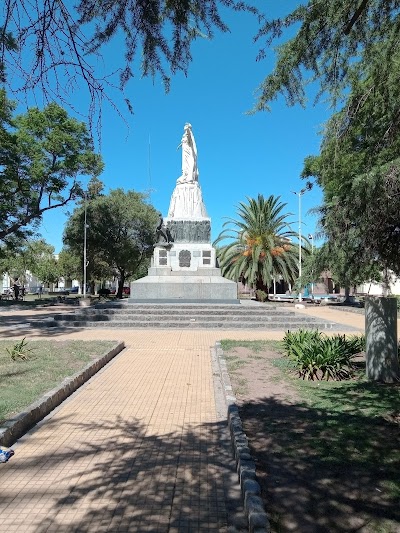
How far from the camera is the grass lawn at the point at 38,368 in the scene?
612 centimetres

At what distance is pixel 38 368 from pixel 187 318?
367 inches

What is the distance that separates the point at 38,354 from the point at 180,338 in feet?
16.3

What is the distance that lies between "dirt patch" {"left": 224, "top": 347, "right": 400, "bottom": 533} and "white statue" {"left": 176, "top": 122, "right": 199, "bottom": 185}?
1897cm

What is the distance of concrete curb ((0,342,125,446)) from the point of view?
4871 millimetres

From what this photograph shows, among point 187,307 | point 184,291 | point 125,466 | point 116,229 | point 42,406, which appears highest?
point 116,229

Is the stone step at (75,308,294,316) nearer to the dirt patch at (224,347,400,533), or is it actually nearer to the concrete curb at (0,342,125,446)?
the concrete curb at (0,342,125,446)

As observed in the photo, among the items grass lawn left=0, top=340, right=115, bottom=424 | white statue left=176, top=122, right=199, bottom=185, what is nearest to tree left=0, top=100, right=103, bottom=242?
white statue left=176, top=122, right=199, bottom=185

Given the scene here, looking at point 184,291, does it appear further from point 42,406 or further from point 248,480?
point 248,480

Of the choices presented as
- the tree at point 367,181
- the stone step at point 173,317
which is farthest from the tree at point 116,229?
the tree at point 367,181

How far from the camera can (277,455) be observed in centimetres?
432

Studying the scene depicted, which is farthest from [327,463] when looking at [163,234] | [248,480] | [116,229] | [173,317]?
[116,229]

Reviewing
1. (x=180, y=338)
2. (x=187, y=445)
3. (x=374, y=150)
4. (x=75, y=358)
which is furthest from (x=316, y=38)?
(x=180, y=338)

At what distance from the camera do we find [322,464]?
4047 millimetres

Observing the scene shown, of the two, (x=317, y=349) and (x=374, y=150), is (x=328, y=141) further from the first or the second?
(x=317, y=349)
